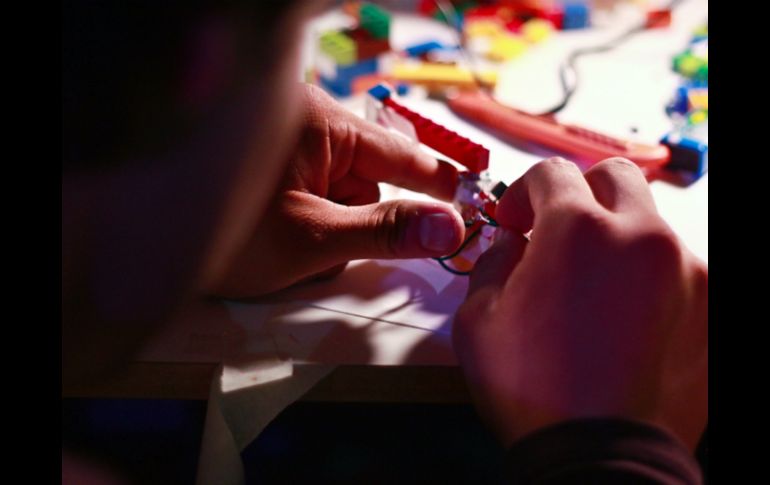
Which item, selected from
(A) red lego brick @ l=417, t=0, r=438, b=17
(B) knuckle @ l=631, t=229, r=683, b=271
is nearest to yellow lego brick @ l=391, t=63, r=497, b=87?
(A) red lego brick @ l=417, t=0, r=438, b=17

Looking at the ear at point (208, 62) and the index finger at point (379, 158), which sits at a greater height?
the ear at point (208, 62)

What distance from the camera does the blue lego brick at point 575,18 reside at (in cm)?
95

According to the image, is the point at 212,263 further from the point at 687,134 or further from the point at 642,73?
the point at 642,73

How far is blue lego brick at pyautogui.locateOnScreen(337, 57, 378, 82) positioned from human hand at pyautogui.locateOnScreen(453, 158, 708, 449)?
386 millimetres

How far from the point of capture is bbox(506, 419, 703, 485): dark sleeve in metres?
0.38

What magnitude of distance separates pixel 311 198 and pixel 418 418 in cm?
24

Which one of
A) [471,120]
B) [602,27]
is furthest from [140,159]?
[602,27]

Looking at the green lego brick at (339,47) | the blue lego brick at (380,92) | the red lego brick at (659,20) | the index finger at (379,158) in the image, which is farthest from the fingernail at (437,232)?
the red lego brick at (659,20)

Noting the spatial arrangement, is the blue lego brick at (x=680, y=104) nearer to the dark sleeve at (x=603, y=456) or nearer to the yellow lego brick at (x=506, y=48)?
the yellow lego brick at (x=506, y=48)

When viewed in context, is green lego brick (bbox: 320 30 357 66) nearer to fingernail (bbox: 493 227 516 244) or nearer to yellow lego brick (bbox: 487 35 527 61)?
yellow lego brick (bbox: 487 35 527 61)

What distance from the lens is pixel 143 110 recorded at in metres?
0.29

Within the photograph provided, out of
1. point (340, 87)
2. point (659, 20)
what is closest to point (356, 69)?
point (340, 87)

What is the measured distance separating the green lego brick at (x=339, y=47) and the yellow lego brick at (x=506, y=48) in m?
0.18

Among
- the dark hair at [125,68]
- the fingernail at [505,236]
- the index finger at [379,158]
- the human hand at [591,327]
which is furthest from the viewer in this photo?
the index finger at [379,158]
